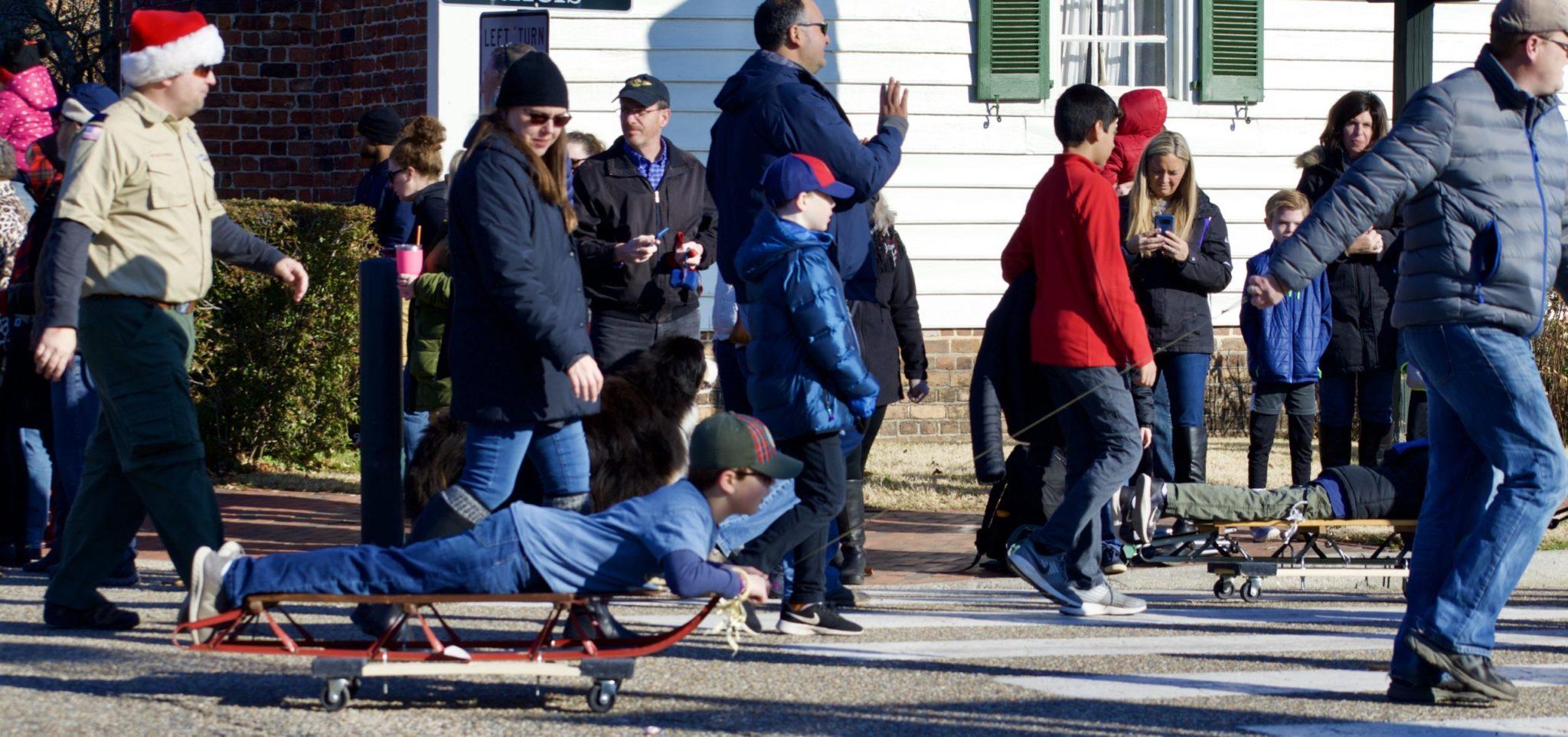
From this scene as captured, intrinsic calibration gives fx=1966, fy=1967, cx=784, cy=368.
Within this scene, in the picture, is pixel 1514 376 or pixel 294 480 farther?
pixel 294 480

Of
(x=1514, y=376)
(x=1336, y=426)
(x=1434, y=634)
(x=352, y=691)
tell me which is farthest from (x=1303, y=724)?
(x=1336, y=426)

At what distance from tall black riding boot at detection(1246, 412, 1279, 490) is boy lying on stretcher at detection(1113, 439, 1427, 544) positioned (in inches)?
63.9

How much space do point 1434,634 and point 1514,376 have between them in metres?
0.73

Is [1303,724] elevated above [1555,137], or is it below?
below

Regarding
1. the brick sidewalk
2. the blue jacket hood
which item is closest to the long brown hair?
the blue jacket hood

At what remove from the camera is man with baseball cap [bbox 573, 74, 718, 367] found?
27.2 feet

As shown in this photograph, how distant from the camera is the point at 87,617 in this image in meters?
6.27

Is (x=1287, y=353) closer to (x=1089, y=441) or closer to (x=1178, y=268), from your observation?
(x=1178, y=268)

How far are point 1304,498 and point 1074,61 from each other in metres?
6.98

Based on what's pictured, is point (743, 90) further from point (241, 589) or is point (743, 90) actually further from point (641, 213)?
point (241, 589)

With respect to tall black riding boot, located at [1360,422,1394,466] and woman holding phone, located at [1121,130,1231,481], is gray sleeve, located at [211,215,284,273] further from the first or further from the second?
tall black riding boot, located at [1360,422,1394,466]

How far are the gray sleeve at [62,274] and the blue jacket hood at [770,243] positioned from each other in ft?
6.53

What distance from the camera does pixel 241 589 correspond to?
16.4 ft

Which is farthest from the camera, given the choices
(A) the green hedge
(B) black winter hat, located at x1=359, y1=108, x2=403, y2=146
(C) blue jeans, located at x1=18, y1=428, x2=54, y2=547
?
(A) the green hedge
